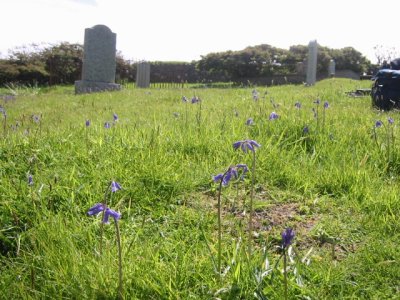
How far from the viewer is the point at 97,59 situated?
15281 mm

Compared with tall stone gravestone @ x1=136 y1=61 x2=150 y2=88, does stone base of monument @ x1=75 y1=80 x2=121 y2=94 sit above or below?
below

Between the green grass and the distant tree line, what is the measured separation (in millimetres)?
20674

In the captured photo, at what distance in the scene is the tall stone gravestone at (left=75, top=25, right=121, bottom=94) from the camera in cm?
1512

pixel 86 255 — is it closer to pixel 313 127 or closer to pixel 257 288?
pixel 257 288

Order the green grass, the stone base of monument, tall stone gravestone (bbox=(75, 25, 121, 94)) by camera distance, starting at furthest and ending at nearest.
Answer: tall stone gravestone (bbox=(75, 25, 121, 94)) → the stone base of monument → the green grass

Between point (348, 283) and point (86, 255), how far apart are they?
3.81 ft

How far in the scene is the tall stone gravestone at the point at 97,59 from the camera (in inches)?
595

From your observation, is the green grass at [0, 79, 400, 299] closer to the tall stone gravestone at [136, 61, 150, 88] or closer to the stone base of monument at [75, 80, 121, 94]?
the stone base of monument at [75, 80, 121, 94]

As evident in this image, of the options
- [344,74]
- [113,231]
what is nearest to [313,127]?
[113,231]

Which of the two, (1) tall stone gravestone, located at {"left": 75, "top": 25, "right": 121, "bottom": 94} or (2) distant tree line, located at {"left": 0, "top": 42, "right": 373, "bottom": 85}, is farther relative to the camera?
(2) distant tree line, located at {"left": 0, "top": 42, "right": 373, "bottom": 85}

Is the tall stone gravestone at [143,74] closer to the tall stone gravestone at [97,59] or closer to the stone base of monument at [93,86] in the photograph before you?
the tall stone gravestone at [97,59]

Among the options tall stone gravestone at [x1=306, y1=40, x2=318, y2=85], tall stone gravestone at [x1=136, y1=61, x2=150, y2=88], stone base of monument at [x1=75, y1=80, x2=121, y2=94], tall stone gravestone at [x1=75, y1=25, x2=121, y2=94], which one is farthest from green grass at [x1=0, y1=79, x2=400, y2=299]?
tall stone gravestone at [x1=136, y1=61, x2=150, y2=88]

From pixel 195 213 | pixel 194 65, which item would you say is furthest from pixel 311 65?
pixel 195 213

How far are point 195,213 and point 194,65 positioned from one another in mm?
27429
